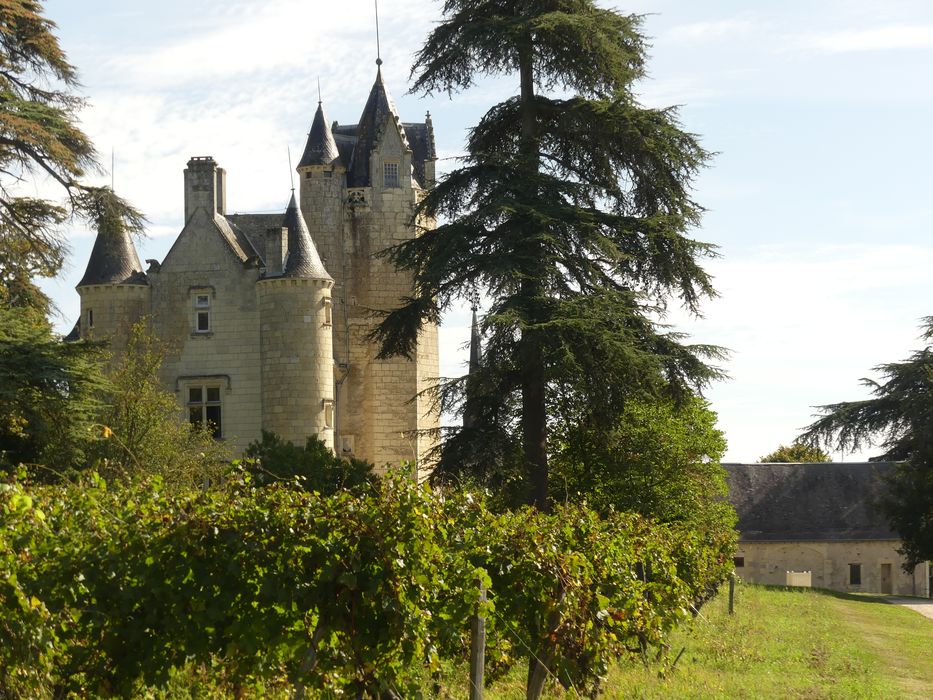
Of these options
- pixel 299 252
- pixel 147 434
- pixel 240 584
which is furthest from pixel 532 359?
pixel 299 252

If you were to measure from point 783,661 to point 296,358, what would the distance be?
18.7m

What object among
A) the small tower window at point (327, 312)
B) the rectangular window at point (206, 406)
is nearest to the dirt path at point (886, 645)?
the small tower window at point (327, 312)

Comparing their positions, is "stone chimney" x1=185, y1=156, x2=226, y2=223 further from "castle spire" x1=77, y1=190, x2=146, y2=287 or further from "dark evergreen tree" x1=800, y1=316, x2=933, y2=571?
"dark evergreen tree" x1=800, y1=316, x2=933, y2=571

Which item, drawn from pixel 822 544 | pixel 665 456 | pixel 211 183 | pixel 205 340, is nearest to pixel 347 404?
pixel 205 340

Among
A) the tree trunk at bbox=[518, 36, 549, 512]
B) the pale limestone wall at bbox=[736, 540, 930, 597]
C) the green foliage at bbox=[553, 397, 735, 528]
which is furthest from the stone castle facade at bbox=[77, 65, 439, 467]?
the pale limestone wall at bbox=[736, 540, 930, 597]

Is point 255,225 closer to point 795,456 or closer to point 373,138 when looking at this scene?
point 373,138

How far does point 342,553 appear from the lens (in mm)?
7730

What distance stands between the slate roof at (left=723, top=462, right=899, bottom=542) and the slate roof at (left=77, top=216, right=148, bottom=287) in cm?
2265

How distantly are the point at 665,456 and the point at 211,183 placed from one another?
578 inches

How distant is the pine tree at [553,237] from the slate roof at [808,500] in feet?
90.1

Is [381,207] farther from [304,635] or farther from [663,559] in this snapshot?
[304,635]

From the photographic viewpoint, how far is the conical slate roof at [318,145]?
35.7 metres

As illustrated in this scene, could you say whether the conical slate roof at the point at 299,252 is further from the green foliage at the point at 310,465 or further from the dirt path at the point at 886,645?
the dirt path at the point at 886,645

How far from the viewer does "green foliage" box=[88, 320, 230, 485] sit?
869 inches
